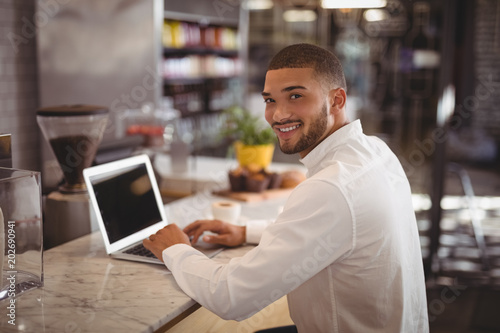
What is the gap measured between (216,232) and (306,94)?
0.64 m

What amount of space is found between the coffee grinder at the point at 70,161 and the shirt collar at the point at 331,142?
3.12 feet

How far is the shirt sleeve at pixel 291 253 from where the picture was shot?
1.29 meters

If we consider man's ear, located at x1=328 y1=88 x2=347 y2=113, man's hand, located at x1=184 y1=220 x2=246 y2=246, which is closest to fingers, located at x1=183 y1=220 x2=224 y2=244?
man's hand, located at x1=184 y1=220 x2=246 y2=246

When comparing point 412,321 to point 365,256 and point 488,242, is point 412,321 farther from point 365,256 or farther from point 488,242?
point 488,242

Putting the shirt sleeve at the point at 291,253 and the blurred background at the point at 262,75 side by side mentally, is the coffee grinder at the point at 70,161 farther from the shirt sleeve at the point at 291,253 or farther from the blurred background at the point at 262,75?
the shirt sleeve at the point at 291,253

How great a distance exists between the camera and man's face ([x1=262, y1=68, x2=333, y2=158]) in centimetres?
148

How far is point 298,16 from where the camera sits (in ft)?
30.5

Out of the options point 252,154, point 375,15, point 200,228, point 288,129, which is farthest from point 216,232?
point 375,15

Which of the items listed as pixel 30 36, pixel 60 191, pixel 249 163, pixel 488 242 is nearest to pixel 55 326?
pixel 60 191

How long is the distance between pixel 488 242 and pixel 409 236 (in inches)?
150

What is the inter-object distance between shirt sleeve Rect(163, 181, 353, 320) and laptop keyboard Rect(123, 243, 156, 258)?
44cm

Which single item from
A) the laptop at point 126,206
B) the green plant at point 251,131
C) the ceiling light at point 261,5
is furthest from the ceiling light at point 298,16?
→ the laptop at point 126,206

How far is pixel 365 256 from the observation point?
4.47ft

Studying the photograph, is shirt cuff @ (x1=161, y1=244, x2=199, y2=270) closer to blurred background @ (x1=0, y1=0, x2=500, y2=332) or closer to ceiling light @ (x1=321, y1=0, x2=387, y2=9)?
blurred background @ (x1=0, y1=0, x2=500, y2=332)
